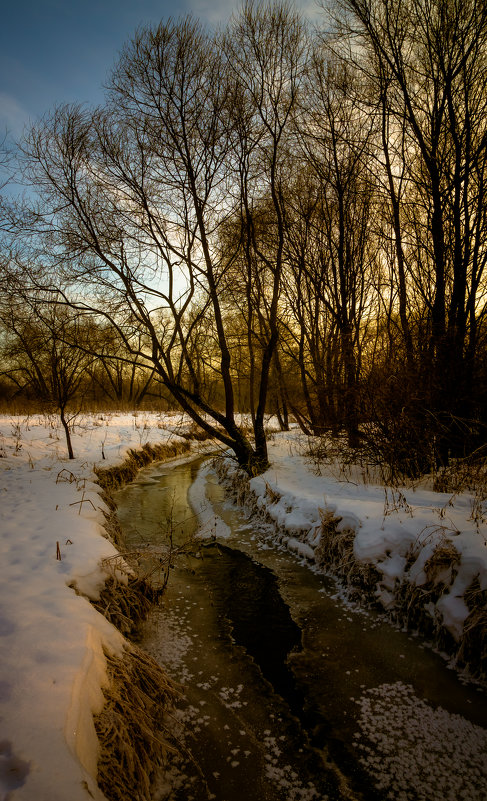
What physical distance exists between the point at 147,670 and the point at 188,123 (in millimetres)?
9117

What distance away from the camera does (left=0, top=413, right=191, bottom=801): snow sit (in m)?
1.59

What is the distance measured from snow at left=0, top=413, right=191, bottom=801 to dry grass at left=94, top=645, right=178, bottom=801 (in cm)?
11

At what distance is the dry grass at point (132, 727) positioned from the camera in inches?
77.3

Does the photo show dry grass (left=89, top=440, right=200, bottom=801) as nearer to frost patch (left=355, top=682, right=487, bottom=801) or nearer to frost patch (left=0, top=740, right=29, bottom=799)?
frost patch (left=0, top=740, right=29, bottom=799)

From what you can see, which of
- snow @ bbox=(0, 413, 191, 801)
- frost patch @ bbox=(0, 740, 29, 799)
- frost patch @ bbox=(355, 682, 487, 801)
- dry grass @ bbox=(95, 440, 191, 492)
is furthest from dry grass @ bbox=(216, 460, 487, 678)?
dry grass @ bbox=(95, 440, 191, 492)

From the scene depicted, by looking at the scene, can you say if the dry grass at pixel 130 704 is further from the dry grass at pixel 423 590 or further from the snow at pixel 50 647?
the dry grass at pixel 423 590

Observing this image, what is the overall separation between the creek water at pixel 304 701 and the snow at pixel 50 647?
794 mm

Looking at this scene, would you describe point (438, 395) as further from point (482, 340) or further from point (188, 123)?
point (188, 123)

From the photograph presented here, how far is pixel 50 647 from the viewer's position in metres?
2.32

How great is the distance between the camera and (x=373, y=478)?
281 inches

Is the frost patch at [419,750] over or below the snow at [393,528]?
below

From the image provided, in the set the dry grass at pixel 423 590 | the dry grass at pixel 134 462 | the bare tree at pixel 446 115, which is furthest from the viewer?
the dry grass at pixel 134 462

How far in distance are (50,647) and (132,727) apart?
26.3 inches

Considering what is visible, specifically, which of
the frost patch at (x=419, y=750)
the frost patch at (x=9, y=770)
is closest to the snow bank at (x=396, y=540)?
the frost patch at (x=419, y=750)
